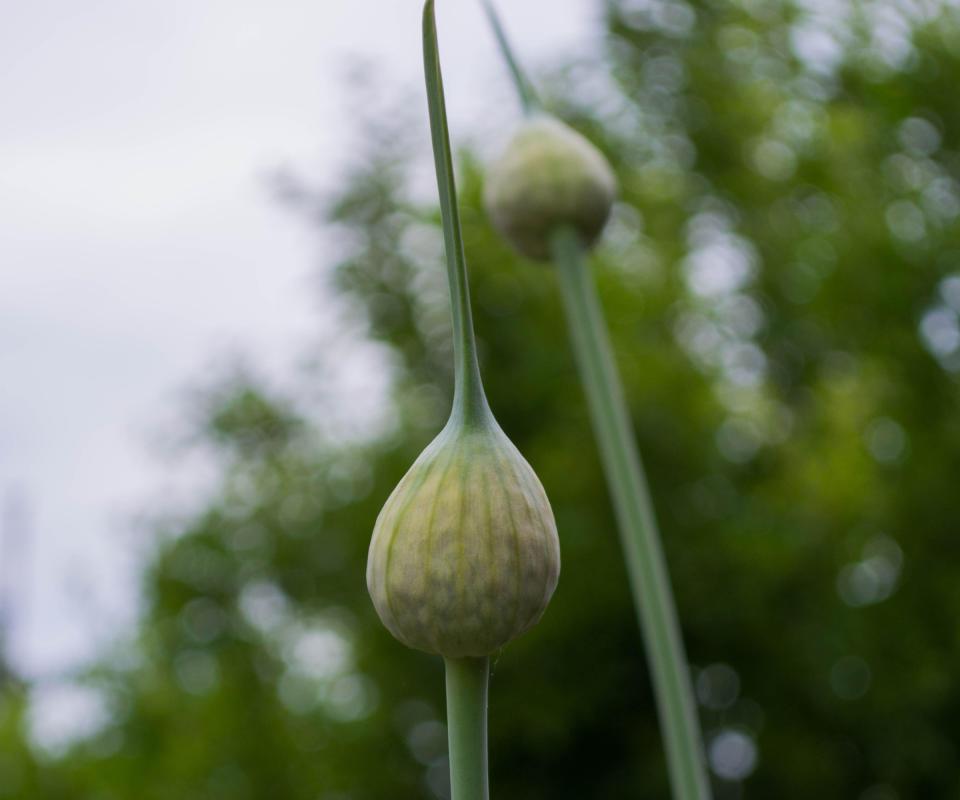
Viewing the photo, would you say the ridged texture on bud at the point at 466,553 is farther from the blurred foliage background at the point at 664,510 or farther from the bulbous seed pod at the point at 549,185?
the blurred foliage background at the point at 664,510

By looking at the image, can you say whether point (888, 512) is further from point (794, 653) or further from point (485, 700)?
point (485, 700)

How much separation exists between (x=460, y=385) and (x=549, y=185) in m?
0.27

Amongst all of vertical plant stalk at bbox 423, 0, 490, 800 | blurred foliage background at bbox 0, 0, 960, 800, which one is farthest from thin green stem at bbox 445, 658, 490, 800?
blurred foliage background at bbox 0, 0, 960, 800

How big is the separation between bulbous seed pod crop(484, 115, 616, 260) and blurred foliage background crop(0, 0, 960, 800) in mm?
1280

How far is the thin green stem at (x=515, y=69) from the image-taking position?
1.35ft

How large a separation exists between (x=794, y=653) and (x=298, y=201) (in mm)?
1001

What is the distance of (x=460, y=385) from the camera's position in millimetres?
169

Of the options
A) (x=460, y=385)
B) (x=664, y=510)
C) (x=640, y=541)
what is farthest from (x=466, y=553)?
(x=664, y=510)

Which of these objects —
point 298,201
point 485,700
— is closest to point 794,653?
point 298,201

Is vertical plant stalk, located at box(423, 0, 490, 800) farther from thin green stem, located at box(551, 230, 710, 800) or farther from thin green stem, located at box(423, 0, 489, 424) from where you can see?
thin green stem, located at box(551, 230, 710, 800)

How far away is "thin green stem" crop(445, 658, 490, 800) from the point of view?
159 millimetres

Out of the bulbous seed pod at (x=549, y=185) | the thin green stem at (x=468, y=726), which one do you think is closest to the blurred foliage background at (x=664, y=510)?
the bulbous seed pod at (x=549, y=185)

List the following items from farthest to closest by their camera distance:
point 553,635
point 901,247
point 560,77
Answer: point 560,77, point 901,247, point 553,635

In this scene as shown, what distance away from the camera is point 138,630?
2.14m
